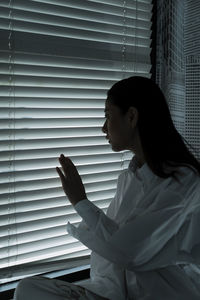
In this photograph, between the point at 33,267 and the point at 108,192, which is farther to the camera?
the point at 108,192

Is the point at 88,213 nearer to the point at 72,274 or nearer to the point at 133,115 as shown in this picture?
the point at 133,115

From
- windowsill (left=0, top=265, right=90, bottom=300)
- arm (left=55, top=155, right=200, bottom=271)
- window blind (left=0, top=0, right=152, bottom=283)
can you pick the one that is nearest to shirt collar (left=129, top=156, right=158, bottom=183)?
arm (left=55, top=155, right=200, bottom=271)

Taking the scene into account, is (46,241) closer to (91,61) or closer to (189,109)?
(91,61)

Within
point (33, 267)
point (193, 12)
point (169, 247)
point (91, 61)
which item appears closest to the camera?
point (169, 247)

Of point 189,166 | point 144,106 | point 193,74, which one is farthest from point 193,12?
point 189,166

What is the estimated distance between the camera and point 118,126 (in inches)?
45.4

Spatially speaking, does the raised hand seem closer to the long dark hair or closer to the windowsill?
the long dark hair

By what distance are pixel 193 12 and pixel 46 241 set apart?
4.03 ft

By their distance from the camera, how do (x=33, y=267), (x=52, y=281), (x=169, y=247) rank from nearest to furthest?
(x=169, y=247) → (x=52, y=281) → (x=33, y=267)

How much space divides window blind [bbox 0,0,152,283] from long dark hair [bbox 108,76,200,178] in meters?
0.25

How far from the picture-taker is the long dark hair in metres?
1.13

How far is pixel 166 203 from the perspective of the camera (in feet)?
3.30

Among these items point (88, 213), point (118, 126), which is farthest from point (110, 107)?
point (88, 213)

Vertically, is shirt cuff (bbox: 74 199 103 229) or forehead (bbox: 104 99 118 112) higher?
forehead (bbox: 104 99 118 112)
